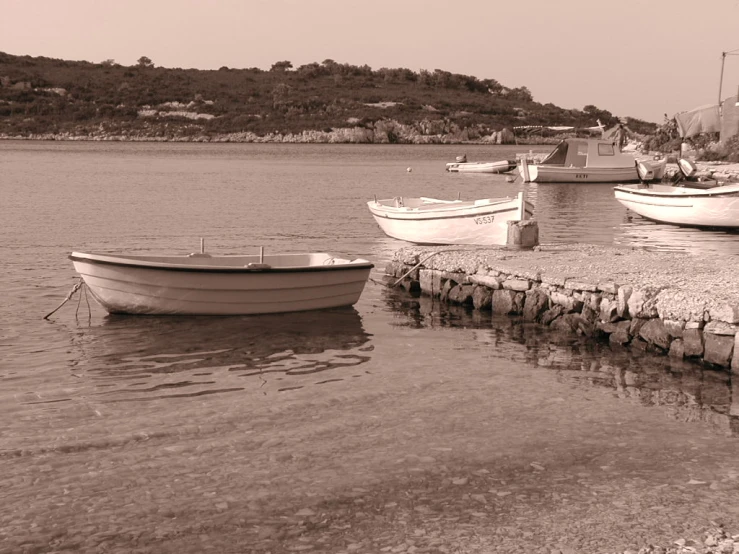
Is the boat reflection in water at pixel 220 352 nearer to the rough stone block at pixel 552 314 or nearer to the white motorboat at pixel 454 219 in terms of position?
the rough stone block at pixel 552 314

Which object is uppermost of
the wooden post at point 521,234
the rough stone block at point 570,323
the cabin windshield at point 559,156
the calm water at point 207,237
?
the cabin windshield at point 559,156

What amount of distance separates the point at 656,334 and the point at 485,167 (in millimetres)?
54261

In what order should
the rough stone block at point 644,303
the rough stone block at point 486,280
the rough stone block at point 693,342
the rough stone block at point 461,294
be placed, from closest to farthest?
the rough stone block at point 693,342, the rough stone block at point 644,303, the rough stone block at point 486,280, the rough stone block at point 461,294

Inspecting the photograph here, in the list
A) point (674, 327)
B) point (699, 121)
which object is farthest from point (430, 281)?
point (699, 121)

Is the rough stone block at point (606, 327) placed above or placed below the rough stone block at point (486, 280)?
below

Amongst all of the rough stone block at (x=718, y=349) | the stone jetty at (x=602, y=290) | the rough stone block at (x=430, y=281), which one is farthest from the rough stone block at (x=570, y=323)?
the rough stone block at (x=430, y=281)

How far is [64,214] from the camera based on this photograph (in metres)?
32.0

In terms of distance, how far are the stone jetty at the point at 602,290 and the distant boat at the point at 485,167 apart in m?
47.2

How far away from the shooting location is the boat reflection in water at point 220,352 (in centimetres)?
1092

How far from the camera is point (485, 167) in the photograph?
65.8m

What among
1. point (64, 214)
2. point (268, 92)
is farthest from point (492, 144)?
point (64, 214)

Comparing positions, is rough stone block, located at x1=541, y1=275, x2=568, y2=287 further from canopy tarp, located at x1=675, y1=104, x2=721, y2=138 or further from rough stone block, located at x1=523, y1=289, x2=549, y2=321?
canopy tarp, located at x1=675, y1=104, x2=721, y2=138

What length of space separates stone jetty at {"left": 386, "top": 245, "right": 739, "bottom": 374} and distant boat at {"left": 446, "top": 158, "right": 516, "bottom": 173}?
1859 inches

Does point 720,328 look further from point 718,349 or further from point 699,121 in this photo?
point 699,121
